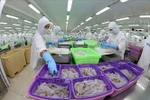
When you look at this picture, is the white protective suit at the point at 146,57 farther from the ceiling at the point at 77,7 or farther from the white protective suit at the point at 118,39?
the ceiling at the point at 77,7

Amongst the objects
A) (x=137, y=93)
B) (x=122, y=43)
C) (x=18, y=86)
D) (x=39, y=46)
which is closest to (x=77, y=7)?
(x=122, y=43)

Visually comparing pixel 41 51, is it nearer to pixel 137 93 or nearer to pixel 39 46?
pixel 39 46

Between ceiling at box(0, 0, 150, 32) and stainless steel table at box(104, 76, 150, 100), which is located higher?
ceiling at box(0, 0, 150, 32)

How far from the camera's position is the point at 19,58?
3203mm

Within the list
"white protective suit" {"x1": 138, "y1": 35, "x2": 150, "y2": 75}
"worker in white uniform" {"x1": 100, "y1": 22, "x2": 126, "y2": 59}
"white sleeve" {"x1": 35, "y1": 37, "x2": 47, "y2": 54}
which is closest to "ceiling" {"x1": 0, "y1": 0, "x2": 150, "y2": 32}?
"white protective suit" {"x1": 138, "y1": 35, "x2": 150, "y2": 75}

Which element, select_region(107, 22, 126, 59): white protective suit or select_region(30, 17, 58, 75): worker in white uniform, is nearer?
select_region(30, 17, 58, 75): worker in white uniform

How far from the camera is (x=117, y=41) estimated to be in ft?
7.02

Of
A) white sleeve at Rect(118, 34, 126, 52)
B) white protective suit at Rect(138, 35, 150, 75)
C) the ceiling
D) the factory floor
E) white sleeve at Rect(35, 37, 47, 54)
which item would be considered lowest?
the factory floor

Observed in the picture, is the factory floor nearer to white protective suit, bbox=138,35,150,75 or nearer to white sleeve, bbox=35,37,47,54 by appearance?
white sleeve, bbox=35,37,47,54

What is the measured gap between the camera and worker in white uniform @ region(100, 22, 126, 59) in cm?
187

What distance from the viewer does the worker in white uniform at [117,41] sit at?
6.14 ft

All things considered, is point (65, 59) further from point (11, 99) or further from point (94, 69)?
point (11, 99)

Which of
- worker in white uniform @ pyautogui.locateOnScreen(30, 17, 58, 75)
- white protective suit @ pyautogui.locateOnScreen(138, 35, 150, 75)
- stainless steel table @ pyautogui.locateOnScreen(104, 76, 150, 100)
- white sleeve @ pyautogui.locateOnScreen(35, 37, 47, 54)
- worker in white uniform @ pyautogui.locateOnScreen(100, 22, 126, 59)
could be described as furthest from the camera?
white protective suit @ pyautogui.locateOnScreen(138, 35, 150, 75)

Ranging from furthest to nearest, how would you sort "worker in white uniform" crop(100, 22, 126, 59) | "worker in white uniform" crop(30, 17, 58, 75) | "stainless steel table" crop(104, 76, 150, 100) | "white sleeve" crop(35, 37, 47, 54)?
"worker in white uniform" crop(100, 22, 126, 59), "white sleeve" crop(35, 37, 47, 54), "worker in white uniform" crop(30, 17, 58, 75), "stainless steel table" crop(104, 76, 150, 100)
